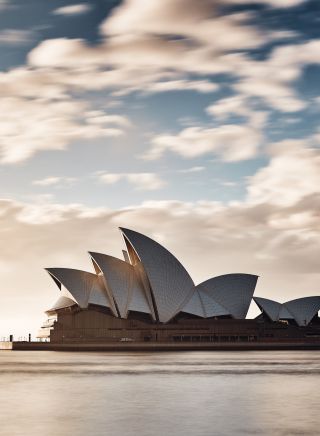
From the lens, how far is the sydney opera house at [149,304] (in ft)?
298

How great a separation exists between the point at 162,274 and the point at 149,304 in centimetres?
476

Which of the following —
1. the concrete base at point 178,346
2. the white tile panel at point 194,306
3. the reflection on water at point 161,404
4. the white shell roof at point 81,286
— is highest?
the white shell roof at point 81,286

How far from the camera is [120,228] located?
87000 mm

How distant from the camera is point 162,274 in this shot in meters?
90.4

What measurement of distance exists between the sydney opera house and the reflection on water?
47.4 metres

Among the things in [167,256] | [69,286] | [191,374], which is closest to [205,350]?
[167,256]

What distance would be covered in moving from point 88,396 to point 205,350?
207 feet

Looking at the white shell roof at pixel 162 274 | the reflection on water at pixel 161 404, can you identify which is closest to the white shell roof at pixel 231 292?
the white shell roof at pixel 162 274

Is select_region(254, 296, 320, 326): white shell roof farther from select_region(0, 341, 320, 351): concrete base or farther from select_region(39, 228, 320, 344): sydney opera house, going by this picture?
select_region(0, 341, 320, 351): concrete base

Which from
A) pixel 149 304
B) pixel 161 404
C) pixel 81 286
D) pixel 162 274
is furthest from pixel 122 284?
pixel 161 404

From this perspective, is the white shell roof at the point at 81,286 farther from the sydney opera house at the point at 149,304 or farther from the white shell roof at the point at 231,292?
the white shell roof at the point at 231,292

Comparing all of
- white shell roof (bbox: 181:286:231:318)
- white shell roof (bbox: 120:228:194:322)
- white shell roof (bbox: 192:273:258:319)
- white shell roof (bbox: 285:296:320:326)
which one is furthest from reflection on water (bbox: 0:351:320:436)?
white shell roof (bbox: 285:296:320:326)

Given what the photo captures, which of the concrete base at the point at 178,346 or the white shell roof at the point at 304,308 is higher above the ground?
the white shell roof at the point at 304,308

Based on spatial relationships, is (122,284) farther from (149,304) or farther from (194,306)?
(194,306)
